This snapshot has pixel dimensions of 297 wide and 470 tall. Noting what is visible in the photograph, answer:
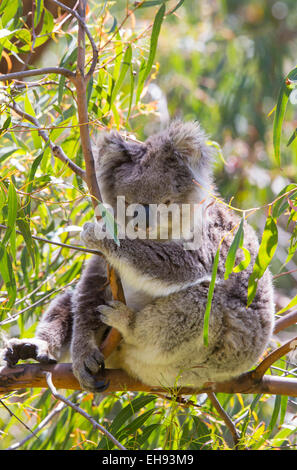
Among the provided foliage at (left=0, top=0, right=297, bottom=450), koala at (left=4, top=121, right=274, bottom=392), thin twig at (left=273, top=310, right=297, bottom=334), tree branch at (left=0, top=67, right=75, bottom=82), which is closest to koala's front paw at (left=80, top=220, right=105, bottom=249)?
koala at (left=4, top=121, right=274, bottom=392)

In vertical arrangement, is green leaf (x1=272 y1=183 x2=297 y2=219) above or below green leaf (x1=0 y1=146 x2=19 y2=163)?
below

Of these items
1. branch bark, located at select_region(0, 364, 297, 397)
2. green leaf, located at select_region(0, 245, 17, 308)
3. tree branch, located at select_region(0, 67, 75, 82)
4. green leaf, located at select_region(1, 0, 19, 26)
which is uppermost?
green leaf, located at select_region(1, 0, 19, 26)

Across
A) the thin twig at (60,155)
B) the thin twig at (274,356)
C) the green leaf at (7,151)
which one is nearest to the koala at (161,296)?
the thin twig at (274,356)

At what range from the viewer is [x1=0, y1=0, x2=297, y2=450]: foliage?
2.18 m

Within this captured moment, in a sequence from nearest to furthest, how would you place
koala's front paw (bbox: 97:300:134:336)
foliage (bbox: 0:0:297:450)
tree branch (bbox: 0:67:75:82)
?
tree branch (bbox: 0:67:75:82) < foliage (bbox: 0:0:297:450) < koala's front paw (bbox: 97:300:134:336)

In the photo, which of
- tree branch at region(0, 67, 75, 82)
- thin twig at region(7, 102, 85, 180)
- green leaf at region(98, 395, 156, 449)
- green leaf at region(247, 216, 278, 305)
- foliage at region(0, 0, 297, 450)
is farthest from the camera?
green leaf at region(98, 395, 156, 449)

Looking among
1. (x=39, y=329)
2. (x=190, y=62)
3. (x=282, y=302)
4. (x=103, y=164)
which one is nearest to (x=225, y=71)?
(x=190, y=62)

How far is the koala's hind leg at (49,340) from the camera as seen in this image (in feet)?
7.89

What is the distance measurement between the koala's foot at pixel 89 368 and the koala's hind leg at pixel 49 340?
0.13 m

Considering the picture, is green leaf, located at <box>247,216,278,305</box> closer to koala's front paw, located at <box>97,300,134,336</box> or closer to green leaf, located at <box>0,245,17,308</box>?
koala's front paw, located at <box>97,300,134,336</box>

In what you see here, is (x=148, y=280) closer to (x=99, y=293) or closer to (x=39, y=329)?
(x=99, y=293)

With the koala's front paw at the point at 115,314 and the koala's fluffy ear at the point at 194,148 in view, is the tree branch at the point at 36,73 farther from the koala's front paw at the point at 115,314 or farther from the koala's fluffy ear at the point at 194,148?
the koala's front paw at the point at 115,314

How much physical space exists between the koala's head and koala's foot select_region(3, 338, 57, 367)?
689 mm

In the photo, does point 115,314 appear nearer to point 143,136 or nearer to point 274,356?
point 274,356
